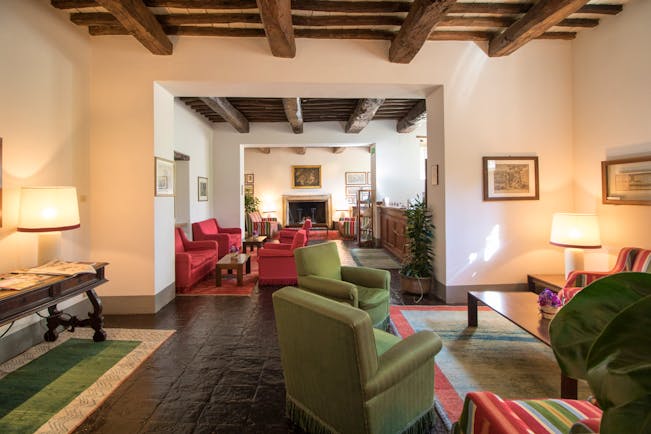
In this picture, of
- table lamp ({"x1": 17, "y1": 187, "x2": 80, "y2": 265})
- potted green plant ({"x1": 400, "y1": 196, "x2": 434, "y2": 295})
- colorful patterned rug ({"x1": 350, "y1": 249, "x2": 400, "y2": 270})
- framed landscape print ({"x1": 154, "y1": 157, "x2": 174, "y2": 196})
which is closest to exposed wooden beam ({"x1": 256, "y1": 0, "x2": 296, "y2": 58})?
framed landscape print ({"x1": 154, "y1": 157, "x2": 174, "y2": 196})

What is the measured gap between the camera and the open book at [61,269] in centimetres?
264

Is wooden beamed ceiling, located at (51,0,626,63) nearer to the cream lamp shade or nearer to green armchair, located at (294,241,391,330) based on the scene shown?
the cream lamp shade

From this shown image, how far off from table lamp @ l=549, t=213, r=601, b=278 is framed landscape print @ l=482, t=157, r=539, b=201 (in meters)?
0.75

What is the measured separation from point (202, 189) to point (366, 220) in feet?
13.5

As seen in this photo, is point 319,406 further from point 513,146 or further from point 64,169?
point 513,146

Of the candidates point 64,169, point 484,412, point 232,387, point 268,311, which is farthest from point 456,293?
point 64,169

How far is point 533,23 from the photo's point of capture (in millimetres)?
3254

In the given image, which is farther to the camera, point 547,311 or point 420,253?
point 420,253

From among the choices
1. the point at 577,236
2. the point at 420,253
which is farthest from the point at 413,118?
the point at 577,236

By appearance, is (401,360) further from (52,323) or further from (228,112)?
(228,112)

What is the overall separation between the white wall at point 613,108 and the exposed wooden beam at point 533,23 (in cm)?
82

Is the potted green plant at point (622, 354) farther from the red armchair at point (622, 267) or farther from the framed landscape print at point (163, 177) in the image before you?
the framed landscape print at point (163, 177)

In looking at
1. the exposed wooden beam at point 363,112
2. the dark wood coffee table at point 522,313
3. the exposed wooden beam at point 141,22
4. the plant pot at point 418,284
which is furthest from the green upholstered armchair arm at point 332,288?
the exposed wooden beam at point 363,112

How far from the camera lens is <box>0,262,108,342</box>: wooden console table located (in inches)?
85.7
